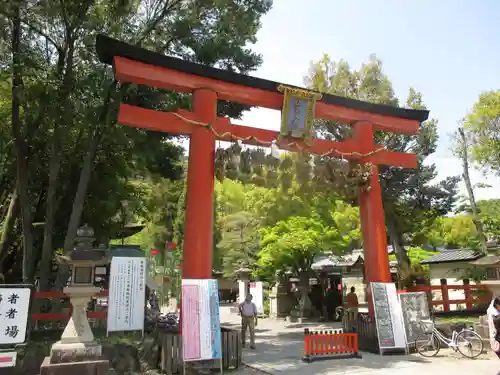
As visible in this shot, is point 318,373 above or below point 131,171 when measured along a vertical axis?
below

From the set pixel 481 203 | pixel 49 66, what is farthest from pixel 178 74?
pixel 481 203

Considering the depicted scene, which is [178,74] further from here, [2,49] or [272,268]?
[272,268]

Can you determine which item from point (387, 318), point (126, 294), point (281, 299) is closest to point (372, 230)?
point (387, 318)

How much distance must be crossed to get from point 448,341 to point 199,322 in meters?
6.47

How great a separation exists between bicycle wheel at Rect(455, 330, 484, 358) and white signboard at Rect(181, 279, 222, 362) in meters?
6.09

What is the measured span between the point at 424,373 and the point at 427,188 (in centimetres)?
1277

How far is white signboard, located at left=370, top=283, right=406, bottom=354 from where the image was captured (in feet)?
33.4

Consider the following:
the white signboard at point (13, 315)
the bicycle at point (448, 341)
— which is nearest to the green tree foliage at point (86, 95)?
the white signboard at point (13, 315)

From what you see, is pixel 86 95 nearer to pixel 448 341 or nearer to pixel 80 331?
pixel 80 331

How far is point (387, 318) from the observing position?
10.3 m

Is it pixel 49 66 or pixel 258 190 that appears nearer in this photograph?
pixel 49 66

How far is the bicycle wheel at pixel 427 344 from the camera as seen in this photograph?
1021 cm

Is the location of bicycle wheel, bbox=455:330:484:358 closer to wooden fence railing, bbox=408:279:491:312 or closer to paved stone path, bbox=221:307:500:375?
paved stone path, bbox=221:307:500:375

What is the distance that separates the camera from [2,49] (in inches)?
484
